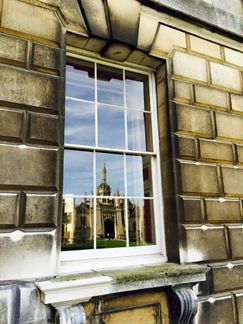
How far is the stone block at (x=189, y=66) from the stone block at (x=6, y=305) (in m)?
2.95

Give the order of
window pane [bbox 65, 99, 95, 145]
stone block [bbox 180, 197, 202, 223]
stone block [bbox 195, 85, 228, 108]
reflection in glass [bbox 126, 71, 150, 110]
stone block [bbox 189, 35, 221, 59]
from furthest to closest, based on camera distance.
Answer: stone block [bbox 189, 35, 221, 59]
stone block [bbox 195, 85, 228, 108]
reflection in glass [bbox 126, 71, 150, 110]
stone block [bbox 180, 197, 202, 223]
window pane [bbox 65, 99, 95, 145]

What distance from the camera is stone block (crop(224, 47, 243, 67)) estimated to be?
4.03 metres

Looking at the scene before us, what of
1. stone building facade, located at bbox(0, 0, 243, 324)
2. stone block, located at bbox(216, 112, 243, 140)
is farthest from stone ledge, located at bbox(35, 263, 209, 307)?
stone block, located at bbox(216, 112, 243, 140)

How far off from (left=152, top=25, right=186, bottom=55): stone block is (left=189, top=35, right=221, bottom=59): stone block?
17 cm

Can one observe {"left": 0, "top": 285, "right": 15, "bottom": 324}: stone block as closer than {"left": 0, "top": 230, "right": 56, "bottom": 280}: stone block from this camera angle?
Yes

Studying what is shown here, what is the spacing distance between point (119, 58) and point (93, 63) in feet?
1.07

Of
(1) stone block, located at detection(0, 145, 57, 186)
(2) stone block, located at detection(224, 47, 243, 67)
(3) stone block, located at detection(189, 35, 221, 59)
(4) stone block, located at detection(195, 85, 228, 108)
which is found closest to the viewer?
(1) stone block, located at detection(0, 145, 57, 186)

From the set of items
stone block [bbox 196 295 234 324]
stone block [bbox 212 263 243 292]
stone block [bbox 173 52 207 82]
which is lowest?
stone block [bbox 196 295 234 324]

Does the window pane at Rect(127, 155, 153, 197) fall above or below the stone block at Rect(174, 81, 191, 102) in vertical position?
below

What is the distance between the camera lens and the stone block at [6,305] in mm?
2088

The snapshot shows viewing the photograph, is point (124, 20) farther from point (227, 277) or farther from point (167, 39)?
point (227, 277)

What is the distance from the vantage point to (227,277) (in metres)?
3.20

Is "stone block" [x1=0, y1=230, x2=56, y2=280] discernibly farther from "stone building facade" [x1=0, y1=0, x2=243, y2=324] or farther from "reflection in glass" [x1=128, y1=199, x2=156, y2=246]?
"reflection in glass" [x1=128, y1=199, x2=156, y2=246]

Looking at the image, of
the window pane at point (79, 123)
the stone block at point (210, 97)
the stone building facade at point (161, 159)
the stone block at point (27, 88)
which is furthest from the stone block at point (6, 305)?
the stone block at point (210, 97)
